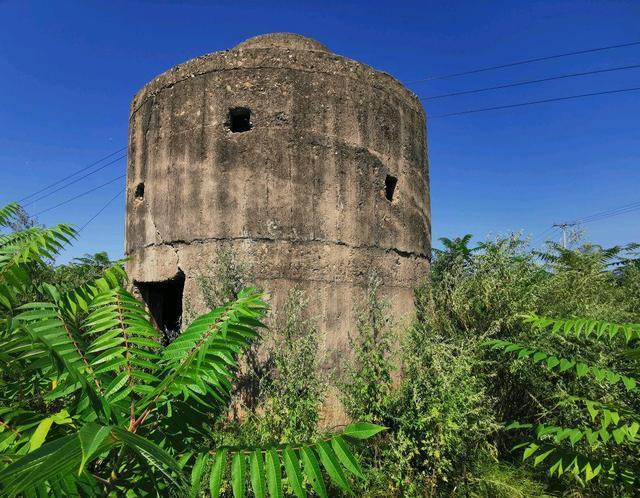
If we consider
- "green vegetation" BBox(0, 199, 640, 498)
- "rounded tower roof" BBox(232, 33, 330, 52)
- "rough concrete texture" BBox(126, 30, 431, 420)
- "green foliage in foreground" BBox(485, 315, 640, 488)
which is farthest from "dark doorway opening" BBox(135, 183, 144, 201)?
"green foliage in foreground" BBox(485, 315, 640, 488)

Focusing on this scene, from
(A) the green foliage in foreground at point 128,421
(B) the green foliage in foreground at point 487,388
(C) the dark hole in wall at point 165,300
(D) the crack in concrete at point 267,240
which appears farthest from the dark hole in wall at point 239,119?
(A) the green foliage in foreground at point 128,421

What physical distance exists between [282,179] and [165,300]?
3241 millimetres

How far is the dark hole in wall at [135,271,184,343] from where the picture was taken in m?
6.42

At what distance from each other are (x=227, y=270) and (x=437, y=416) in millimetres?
2863

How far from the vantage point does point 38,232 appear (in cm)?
307

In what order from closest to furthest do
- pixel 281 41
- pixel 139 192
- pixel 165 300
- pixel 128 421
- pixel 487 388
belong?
pixel 128 421 → pixel 487 388 → pixel 139 192 → pixel 281 41 → pixel 165 300

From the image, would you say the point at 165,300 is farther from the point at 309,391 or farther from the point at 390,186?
the point at 390,186

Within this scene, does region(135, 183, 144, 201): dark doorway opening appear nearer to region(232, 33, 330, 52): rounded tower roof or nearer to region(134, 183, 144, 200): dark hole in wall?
region(134, 183, 144, 200): dark hole in wall

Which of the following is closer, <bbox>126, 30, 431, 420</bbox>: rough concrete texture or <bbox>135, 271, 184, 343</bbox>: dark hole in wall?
<bbox>126, 30, 431, 420</bbox>: rough concrete texture

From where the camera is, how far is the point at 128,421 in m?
1.91

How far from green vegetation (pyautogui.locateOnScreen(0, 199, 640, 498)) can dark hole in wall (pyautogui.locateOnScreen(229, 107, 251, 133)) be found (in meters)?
1.97

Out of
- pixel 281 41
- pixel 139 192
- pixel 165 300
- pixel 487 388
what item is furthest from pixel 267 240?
pixel 281 41

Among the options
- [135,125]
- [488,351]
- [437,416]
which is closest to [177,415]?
[437,416]

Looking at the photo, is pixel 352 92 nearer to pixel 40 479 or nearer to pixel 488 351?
pixel 488 351
